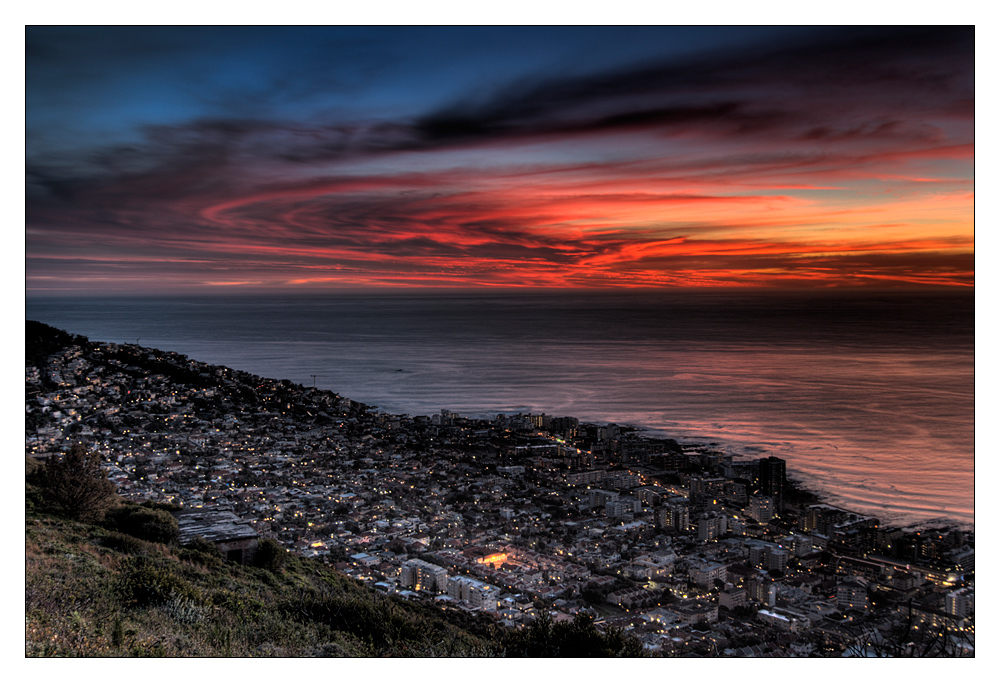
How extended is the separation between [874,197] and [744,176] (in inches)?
31.8

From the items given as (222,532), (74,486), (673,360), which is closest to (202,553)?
(222,532)

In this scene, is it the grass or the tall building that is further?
the tall building

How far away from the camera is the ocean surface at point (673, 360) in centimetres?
370

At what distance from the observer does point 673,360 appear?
611cm

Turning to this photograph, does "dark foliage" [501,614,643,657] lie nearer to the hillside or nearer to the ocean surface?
the hillside

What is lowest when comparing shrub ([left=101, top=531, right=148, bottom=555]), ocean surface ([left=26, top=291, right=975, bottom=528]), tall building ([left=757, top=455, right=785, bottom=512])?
shrub ([left=101, top=531, right=148, bottom=555])

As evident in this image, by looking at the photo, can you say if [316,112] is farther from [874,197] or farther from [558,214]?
[874,197]

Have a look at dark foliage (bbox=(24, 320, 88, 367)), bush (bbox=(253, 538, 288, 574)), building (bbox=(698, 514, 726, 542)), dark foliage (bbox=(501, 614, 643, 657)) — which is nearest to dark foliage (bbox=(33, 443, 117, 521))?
dark foliage (bbox=(24, 320, 88, 367))

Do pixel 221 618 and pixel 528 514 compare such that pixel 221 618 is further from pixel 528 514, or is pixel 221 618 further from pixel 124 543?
pixel 528 514

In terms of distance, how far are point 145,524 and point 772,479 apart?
391cm

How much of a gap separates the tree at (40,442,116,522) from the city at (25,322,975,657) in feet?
0.71

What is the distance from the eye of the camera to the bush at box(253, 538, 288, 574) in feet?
11.2

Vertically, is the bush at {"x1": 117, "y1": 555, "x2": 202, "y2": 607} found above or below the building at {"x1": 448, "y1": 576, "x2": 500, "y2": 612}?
above
